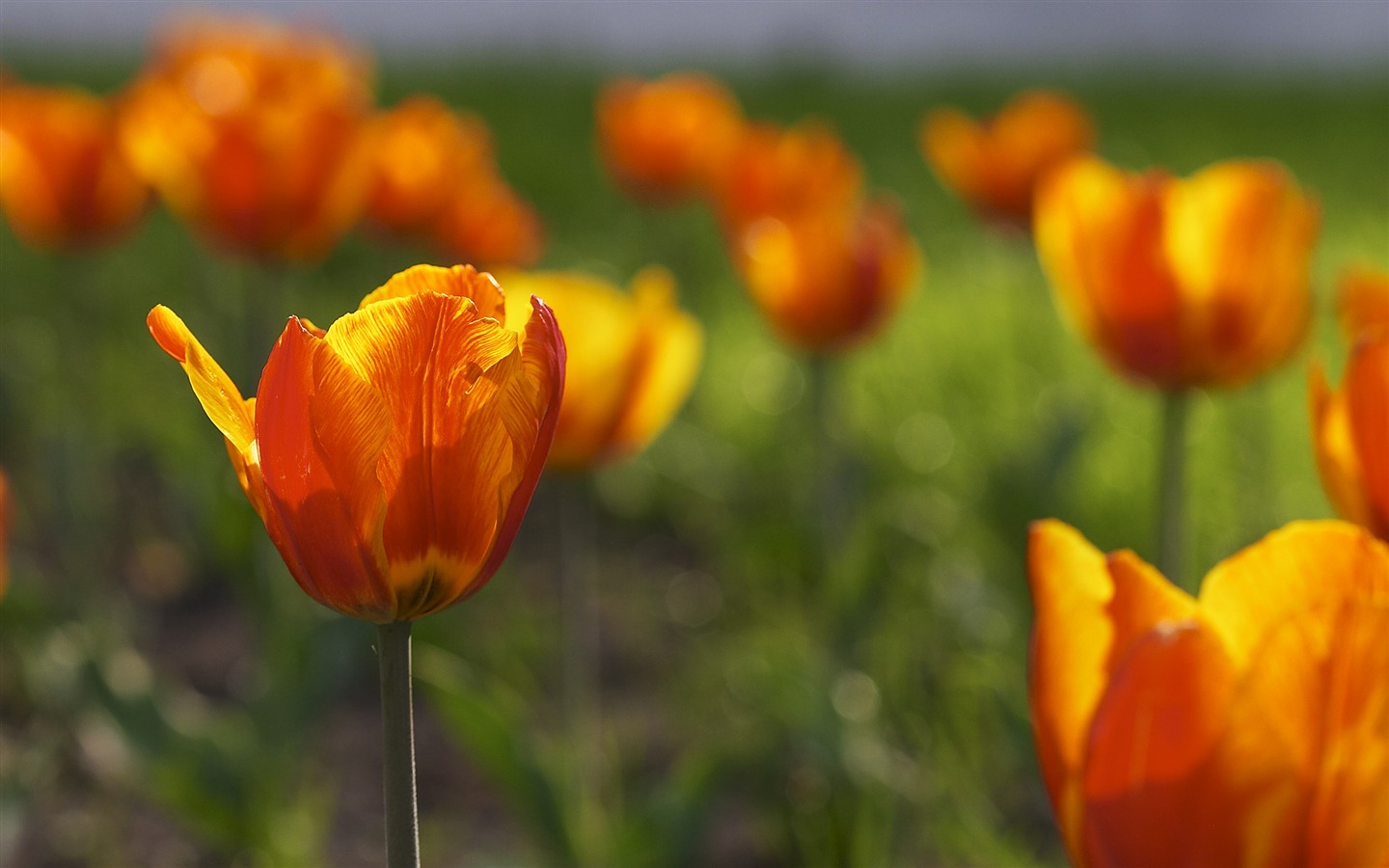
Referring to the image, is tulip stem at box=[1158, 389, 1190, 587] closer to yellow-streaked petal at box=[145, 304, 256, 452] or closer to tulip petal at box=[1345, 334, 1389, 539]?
tulip petal at box=[1345, 334, 1389, 539]

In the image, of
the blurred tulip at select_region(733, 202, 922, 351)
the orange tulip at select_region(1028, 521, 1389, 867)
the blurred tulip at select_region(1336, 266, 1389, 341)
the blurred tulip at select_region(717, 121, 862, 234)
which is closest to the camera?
the orange tulip at select_region(1028, 521, 1389, 867)

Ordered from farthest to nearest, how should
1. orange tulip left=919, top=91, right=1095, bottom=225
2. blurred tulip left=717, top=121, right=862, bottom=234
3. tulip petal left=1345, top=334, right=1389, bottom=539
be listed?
orange tulip left=919, top=91, right=1095, bottom=225 < blurred tulip left=717, top=121, right=862, bottom=234 < tulip petal left=1345, top=334, right=1389, bottom=539

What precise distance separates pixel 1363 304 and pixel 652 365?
21.8 inches

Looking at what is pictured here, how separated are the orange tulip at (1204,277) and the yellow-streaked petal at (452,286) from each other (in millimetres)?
782

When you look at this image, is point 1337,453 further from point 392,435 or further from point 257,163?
point 257,163

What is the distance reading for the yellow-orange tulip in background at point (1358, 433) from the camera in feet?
2.47

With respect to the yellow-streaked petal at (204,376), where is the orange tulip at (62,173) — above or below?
above

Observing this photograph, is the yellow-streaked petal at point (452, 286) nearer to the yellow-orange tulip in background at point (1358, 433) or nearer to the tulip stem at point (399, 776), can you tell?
the tulip stem at point (399, 776)

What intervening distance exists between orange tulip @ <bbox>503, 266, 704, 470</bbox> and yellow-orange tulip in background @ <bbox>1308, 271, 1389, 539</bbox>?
585 millimetres

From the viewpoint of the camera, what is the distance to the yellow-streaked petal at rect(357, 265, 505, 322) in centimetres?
66

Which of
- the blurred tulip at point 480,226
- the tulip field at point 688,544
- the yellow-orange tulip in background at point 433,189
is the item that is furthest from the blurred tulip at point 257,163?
the blurred tulip at point 480,226

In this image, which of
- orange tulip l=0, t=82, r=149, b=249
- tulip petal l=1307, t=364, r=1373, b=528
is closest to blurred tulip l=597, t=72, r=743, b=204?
orange tulip l=0, t=82, r=149, b=249

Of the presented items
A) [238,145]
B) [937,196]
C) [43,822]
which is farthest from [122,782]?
[937,196]

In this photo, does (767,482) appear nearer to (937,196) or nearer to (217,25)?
(217,25)
